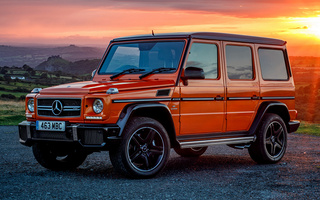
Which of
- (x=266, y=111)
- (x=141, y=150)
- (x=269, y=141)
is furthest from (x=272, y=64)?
(x=141, y=150)

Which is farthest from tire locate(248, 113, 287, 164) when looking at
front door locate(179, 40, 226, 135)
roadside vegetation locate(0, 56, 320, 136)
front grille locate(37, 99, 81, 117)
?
roadside vegetation locate(0, 56, 320, 136)

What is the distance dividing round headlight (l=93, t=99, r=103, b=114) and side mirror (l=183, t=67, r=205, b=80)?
5.33 ft

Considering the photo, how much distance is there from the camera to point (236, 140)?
9117 millimetres

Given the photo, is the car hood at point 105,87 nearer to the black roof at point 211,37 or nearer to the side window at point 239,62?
the black roof at point 211,37

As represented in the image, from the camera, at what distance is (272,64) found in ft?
34.0

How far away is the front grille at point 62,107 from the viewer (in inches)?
290

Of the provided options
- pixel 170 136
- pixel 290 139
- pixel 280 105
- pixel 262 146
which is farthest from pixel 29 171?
pixel 290 139

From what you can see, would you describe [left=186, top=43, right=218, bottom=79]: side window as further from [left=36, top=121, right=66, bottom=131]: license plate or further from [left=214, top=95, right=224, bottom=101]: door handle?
[left=36, top=121, right=66, bottom=131]: license plate

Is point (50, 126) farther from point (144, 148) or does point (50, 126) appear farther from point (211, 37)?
point (211, 37)

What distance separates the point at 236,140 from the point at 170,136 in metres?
1.70

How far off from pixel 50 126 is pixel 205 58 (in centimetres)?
302

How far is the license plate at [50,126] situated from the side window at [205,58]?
240 cm

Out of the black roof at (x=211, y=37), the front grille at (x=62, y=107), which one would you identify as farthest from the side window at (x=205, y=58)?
the front grille at (x=62, y=107)

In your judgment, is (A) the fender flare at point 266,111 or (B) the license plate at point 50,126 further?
(A) the fender flare at point 266,111
